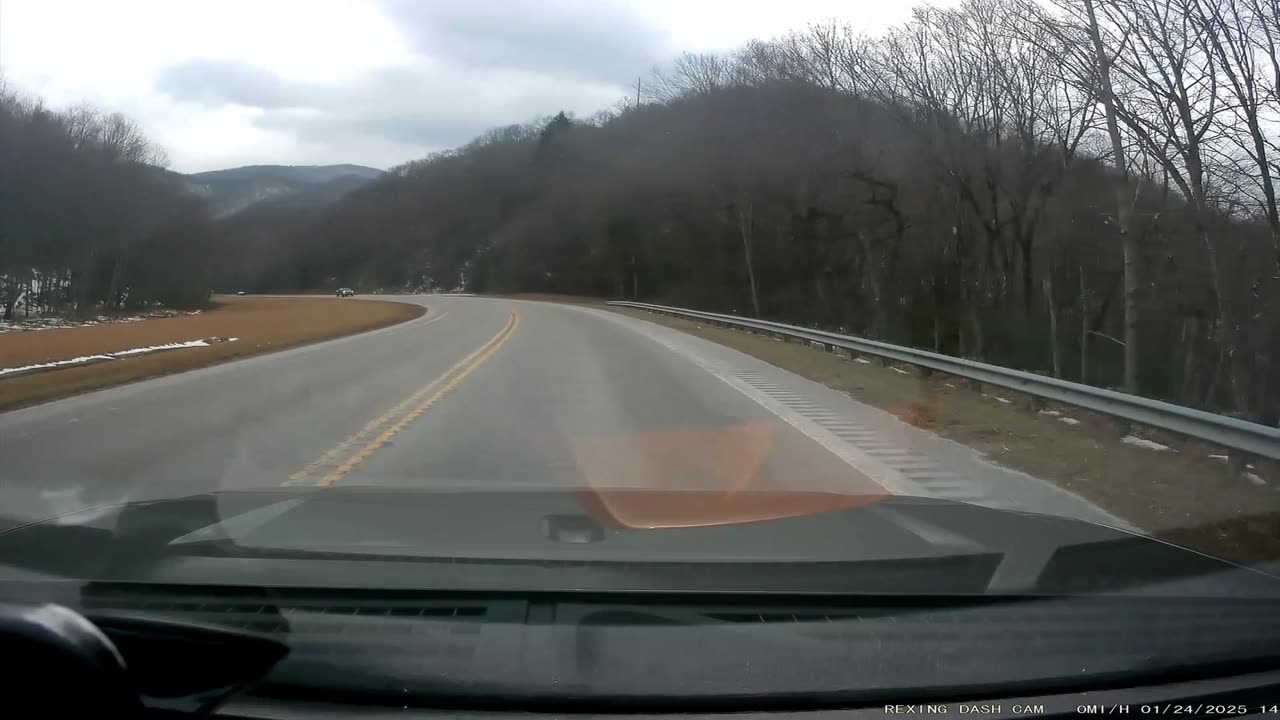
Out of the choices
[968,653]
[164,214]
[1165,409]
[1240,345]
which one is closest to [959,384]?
[1165,409]

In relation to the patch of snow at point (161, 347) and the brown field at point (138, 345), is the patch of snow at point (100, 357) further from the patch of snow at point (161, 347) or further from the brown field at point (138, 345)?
the brown field at point (138, 345)

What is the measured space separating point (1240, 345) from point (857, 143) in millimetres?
19594

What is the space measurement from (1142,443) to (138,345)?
25208 mm

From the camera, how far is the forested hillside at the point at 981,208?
21.6m

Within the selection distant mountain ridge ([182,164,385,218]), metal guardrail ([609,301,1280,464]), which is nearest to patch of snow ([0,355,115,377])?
metal guardrail ([609,301,1280,464])

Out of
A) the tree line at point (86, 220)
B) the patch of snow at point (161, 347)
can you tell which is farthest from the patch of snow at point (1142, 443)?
the tree line at point (86, 220)

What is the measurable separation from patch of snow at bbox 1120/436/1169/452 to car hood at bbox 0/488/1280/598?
5.90 metres

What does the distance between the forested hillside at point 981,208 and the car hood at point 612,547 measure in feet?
61.1

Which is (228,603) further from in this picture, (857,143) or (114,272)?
(114,272)

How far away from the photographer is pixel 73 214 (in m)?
42.5

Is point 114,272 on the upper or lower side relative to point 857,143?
lower

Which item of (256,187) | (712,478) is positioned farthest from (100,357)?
(256,187)

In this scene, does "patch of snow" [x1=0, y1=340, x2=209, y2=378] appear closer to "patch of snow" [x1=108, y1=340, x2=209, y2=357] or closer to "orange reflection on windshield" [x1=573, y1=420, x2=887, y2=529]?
"patch of snow" [x1=108, y1=340, x2=209, y2=357]

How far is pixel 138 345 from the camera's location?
88.4 ft
